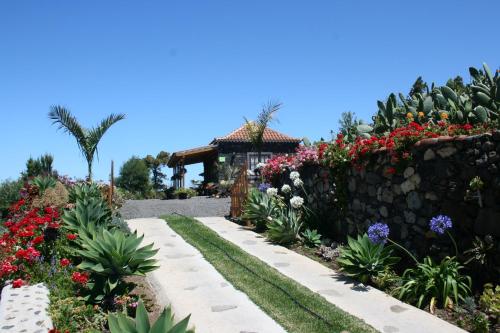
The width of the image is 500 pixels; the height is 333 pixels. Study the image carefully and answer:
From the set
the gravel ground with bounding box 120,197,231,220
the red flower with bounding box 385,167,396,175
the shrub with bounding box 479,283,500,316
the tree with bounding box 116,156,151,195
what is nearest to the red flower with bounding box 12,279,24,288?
the red flower with bounding box 385,167,396,175

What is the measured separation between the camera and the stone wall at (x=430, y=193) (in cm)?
526

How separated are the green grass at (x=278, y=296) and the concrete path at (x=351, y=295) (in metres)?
0.18

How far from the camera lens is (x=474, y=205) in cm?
541

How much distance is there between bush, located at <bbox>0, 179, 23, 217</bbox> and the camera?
17.0 meters

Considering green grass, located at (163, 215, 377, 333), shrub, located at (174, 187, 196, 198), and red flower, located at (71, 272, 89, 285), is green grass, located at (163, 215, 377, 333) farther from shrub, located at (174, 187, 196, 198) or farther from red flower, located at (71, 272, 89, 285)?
shrub, located at (174, 187, 196, 198)

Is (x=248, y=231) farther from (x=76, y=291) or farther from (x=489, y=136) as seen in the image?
(x=489, y=136)

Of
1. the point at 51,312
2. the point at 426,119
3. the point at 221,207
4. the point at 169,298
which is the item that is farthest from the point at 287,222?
the point at 221,207

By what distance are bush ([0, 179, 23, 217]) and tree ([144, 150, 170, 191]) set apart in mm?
22315

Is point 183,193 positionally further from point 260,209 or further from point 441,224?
point 441,224

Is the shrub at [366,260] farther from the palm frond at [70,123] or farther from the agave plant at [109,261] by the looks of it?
the palm frond at [70,123]

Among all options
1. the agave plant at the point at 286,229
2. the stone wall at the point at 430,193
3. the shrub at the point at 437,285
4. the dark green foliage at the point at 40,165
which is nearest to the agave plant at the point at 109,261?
the shrub at the point at 437,285

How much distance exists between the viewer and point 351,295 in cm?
568

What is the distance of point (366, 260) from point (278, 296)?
4.56 ft

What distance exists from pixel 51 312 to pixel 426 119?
6.32m
